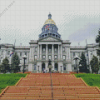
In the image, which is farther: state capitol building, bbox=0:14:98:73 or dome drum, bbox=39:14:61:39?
dome drum, bbox=39:14:61:39

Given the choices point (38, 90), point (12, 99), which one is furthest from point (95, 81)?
point (12, 99)

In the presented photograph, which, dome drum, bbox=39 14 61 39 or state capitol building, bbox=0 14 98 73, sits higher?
dome drum, bbox=39 14 61 39

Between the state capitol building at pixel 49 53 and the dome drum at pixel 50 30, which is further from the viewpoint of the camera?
the dome drum at pixel 50 30

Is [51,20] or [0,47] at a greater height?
[51,20]

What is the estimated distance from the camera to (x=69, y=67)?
46562 mm

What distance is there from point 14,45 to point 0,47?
242 inches

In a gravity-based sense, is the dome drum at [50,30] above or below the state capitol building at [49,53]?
above

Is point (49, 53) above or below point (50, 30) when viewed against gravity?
below

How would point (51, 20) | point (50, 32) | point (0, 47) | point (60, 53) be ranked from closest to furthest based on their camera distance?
1. point (60, 53)
2. point (0, 47)
3. point (50, 32)
4. point (51, 20)

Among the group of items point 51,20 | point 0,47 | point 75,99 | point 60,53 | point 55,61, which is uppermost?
point 51,20

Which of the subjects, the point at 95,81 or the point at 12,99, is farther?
the point at 95,81

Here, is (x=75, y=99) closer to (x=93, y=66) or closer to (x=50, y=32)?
(x=93, y=66)

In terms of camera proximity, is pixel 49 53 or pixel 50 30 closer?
pixel 49 53

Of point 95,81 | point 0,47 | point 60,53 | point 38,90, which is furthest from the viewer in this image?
point 0,47
